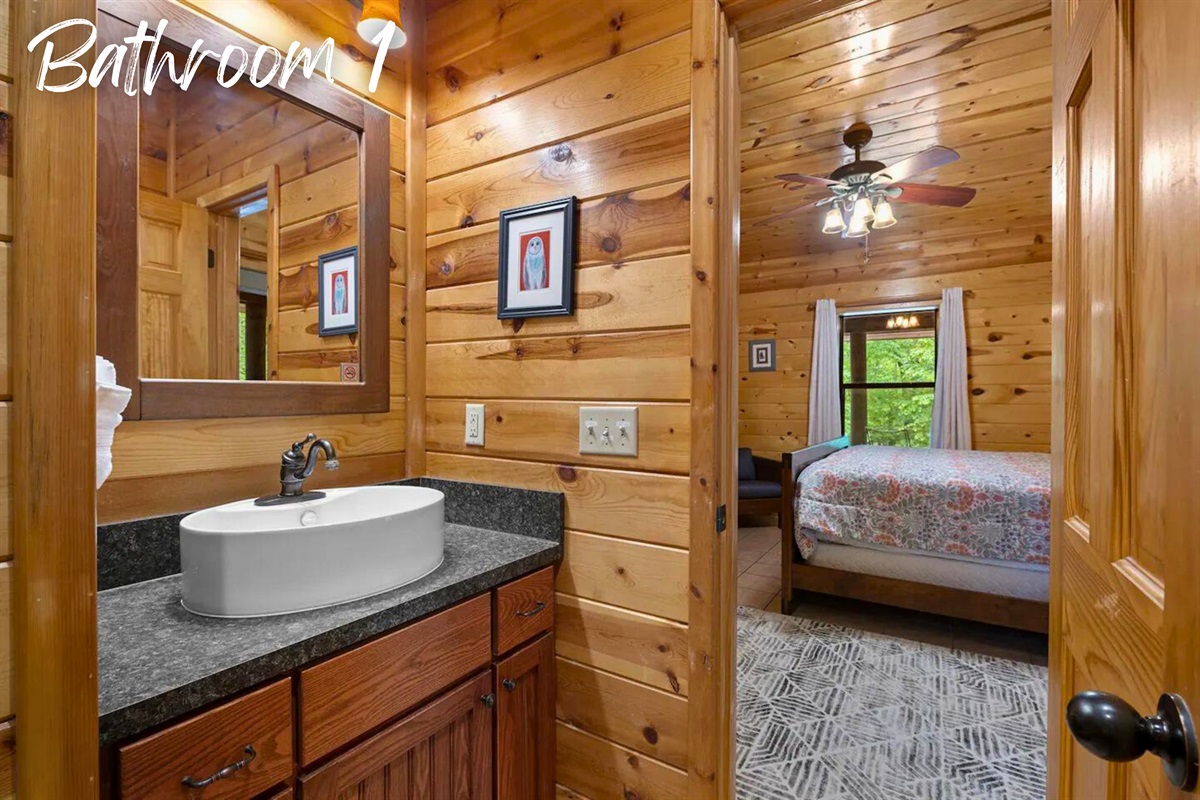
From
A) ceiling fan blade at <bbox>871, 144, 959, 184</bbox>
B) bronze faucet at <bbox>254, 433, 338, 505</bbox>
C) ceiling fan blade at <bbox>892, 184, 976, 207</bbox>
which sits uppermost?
ceiling fan blade at <bbox>871, 144, 959, 184</bbox>

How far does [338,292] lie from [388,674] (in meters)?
1.00

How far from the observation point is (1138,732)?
432 millimetres

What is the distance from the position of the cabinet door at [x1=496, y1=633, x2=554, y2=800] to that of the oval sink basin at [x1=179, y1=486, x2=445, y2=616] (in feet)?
1.13

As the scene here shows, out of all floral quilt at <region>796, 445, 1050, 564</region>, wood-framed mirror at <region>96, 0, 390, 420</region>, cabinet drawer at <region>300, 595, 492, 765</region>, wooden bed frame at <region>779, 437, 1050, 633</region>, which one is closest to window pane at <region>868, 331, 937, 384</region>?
floral quilt at <region>796, 445, 1050, 564</region>

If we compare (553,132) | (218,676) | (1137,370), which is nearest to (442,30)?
(553,132)

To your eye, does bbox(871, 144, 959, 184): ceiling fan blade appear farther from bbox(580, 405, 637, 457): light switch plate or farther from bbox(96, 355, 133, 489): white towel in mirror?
bbox(96, 355, 133, 489): white towel in mirror

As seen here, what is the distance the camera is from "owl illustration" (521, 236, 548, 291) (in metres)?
1.41

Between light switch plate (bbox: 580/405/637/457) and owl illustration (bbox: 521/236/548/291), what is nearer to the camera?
light switch plate (bbox: 580/405/637/457)

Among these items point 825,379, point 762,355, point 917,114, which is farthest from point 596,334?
point 762,355

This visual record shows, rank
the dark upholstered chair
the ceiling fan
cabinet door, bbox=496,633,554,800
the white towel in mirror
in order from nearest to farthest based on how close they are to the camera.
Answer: the white towel in mirror < cabinet door, bbox=496,633,554,800 < the ceiling fan < the dark upholstered chair

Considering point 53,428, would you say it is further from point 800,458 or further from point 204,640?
point 800,458

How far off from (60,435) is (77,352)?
8cm

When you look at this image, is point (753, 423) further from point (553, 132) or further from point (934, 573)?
point (553, 132)

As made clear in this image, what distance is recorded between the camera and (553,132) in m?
1.41
